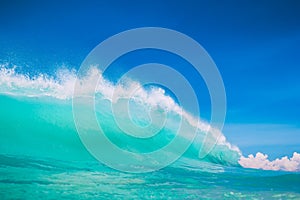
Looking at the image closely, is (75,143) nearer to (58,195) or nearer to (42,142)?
(42,142)

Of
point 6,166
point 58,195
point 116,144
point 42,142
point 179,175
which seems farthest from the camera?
point 116,144

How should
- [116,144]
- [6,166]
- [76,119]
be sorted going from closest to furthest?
[6,166]
[116,144]
[76,119]

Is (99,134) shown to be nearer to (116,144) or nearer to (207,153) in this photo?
(116,144)

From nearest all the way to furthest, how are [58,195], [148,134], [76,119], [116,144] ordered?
[58,195] < [116,144] < [76,119] < [148,134]

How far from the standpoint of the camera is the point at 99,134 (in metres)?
22.4

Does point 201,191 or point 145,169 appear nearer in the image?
point 201,191

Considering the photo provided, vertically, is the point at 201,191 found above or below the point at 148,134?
below

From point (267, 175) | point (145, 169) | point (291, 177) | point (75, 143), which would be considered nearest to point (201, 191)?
point (145, 169)

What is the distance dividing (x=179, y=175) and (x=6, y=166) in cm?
961

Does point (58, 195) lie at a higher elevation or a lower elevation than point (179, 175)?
lower

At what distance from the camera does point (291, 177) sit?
1991 cm

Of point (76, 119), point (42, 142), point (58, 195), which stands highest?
point (76, 119)

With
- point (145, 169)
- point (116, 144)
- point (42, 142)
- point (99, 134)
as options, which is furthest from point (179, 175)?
point (42, 142)

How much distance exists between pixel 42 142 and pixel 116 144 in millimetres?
5415
